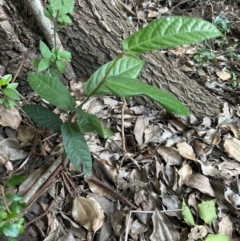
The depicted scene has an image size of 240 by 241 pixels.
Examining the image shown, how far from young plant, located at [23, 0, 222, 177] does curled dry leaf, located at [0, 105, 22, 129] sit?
0.23 m

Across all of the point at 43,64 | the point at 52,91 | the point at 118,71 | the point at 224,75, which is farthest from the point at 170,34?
the point at 224,75

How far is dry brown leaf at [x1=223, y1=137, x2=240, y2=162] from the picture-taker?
1652 mm

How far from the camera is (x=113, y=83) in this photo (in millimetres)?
991

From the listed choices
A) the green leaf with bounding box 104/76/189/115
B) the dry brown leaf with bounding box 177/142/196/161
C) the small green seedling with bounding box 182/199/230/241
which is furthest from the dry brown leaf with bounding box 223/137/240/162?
the green leaf with bounding box 104/76/189/115

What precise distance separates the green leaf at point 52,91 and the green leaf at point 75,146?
0.07 meters

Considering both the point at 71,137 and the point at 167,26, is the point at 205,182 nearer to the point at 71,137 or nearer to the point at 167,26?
the point at 71,137

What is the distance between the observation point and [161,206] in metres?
1.47

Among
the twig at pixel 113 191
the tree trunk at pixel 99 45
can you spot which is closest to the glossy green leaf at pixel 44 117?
the twig at pixel 113 191

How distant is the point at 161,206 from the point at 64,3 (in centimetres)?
82

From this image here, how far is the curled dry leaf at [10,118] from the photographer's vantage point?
152 centimetres

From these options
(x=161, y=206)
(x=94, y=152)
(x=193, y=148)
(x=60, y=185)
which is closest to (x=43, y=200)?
(x=60, y=185)

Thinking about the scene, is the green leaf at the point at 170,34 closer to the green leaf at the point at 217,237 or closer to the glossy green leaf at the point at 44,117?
the glossy green leaf at the point at 44,117

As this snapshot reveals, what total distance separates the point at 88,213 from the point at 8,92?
0.52 meters

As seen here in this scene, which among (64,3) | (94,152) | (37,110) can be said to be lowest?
(94,152)
